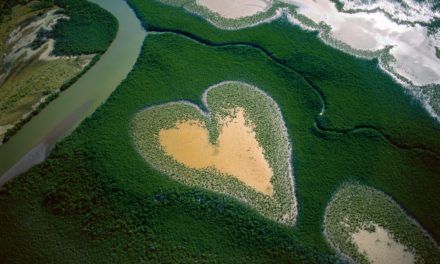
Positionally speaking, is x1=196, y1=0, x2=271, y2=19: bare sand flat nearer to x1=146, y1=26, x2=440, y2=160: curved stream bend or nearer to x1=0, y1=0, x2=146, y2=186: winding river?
x1=146, y1=26, x2=440, y2=160: curved stream bend

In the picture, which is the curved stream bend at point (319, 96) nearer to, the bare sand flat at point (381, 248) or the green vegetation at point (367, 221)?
the green vegetation at point (367, 221)

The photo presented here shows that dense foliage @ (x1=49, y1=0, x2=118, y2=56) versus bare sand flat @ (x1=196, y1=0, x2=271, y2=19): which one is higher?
bare sand flat @ (x1=196, y1=0, x2=271, y2=19)

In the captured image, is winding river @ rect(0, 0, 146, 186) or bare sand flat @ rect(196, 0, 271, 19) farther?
bare sand flat @ rect(196, 0, 271, 19)

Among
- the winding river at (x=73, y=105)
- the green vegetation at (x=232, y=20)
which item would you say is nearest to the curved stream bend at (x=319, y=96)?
the green vegetation at (x=232, y=20)

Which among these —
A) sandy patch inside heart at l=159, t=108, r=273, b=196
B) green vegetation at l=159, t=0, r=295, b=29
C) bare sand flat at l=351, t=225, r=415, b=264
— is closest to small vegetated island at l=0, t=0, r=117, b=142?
green vegetation at l=159, t=0, r=295, b=29

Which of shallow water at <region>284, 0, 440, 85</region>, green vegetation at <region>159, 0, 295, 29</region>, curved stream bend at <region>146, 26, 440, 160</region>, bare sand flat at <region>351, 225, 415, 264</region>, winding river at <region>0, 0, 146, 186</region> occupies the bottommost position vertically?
winding river at <region>0, 0, 146, 186</region>

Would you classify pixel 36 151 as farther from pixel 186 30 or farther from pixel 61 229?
pixel 186 30
